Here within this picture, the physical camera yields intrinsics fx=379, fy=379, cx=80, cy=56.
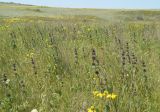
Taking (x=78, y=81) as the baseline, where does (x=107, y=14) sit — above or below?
below

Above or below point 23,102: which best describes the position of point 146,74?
above

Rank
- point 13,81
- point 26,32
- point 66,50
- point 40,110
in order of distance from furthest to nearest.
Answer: point 26,32
point 66,50
point 13,81
point 40,110

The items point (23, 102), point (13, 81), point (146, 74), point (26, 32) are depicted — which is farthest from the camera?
point (26, 32)

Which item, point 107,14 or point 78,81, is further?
point 107,14

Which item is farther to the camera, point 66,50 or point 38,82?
point 66,50

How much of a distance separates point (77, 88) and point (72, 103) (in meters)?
0.82

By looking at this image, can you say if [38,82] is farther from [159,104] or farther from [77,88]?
[159,104]

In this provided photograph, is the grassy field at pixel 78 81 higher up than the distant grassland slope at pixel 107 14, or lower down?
higher up

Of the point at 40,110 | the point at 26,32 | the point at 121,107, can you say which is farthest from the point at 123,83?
the point at 26,32

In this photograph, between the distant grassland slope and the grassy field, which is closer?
the grassy field

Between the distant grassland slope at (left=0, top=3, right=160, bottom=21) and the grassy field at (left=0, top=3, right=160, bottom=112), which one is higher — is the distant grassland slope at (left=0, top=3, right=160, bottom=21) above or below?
below

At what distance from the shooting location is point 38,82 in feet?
20.4

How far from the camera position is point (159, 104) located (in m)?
4.82

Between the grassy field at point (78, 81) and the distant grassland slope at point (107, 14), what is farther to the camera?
the distant grassland slope at point (107, 14)
